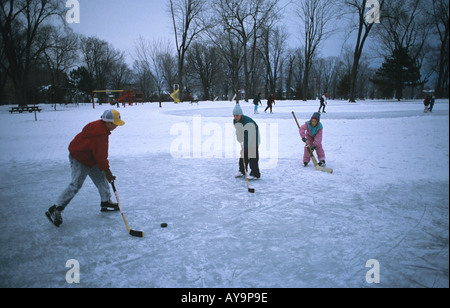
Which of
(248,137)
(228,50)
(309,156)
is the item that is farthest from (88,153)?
(228,50)

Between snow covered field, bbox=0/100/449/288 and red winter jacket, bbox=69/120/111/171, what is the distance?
0.94 meters

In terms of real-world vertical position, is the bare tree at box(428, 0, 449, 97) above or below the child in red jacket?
above

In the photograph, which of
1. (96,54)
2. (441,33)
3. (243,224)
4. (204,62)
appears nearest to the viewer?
(441,33)

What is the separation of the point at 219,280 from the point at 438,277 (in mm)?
2051

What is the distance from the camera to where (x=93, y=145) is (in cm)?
333

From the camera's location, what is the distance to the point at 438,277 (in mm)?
2324

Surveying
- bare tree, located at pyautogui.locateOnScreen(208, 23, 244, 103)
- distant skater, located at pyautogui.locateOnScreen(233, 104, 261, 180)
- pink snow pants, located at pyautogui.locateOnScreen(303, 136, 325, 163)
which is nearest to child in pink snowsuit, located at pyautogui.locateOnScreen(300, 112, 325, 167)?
pink snow pants, located at pyautogui.locateOnScreen(303, 136, 325, 163)

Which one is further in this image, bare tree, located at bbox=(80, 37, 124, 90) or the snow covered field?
bare tree, located at bbox=(80, 37, 124, 90)

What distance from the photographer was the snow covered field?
2424mm

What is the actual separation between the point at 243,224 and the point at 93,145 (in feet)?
7.54

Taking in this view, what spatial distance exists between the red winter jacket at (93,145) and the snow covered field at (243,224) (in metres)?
0.94

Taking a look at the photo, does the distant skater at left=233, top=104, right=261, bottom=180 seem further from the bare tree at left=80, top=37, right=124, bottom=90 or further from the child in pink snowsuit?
the bare tree at left=80, top=37, right=124, bottom=90

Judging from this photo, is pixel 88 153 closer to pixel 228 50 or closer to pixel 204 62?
pixel 228 50

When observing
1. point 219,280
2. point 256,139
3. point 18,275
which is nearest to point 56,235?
point 18,275
